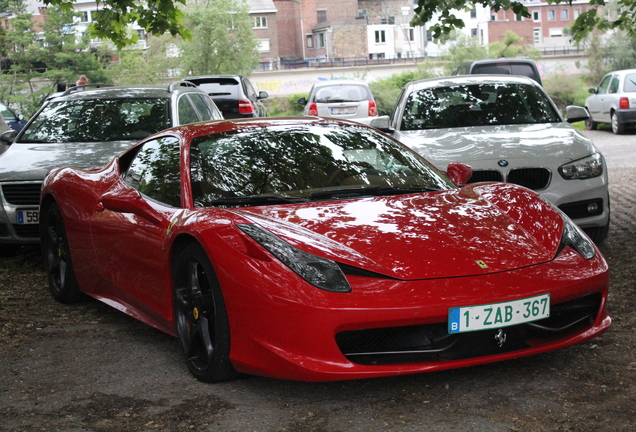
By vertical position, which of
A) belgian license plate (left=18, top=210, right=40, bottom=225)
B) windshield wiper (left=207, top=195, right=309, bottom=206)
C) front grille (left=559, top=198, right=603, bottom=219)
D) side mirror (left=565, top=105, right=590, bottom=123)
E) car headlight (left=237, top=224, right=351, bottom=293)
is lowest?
front grille (left=559, top=198, right=603, bottom=219)

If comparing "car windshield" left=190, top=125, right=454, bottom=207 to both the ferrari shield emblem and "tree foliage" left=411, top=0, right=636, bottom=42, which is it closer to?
the ferrari shield emblem

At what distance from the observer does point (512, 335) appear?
3854mm

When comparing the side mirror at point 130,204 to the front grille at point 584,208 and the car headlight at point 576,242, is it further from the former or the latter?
the front grille at point 584,208

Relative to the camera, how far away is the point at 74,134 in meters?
8.41

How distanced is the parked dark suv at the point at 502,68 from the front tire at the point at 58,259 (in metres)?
14.0

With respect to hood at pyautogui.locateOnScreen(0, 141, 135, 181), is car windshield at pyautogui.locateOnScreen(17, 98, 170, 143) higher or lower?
higher

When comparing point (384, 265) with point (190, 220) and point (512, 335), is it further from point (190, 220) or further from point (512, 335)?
point (190, 220)

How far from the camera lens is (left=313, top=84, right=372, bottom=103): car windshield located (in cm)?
2366

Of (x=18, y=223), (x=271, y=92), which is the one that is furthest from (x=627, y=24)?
(x=271, y=92)

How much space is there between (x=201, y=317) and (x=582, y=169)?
4.25 metres

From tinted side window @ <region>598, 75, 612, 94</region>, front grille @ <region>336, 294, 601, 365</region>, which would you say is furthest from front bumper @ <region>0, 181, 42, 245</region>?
tinted side window @ <region>598, 75, 612, 94</region>

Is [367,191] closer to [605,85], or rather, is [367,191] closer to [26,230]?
[26,230]

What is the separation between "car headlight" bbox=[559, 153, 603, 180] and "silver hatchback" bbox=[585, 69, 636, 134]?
15.2 meters

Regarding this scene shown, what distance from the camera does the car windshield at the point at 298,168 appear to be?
4.64 meters
